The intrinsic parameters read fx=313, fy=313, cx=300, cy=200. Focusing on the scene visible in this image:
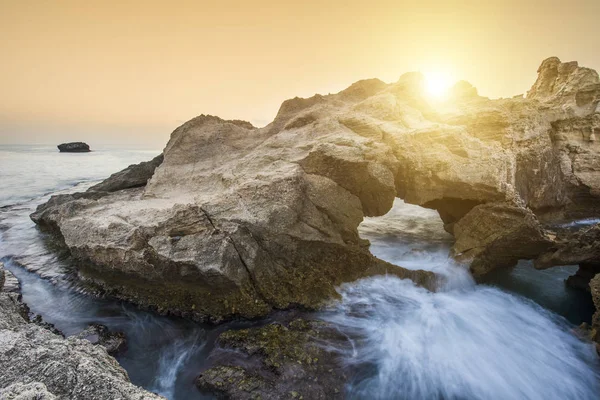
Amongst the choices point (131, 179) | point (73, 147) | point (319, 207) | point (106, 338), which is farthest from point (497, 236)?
point (73, 147)

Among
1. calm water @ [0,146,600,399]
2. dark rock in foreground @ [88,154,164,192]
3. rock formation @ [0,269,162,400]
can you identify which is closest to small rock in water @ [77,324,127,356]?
calm water @ [0,146,600,399]

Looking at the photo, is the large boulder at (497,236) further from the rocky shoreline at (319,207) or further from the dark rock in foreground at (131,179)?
the dark rock in foreground at (131,179)

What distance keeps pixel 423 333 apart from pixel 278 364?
426 cm

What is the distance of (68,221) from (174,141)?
581 cm

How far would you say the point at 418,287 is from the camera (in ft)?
34.7

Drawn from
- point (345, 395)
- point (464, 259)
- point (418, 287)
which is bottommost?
point (345, 395)

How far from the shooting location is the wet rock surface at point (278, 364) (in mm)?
6348

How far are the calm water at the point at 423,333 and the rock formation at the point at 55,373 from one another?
2954 mm

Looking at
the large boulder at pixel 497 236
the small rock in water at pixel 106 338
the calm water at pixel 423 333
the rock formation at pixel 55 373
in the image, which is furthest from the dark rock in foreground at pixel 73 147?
the large boulder at pixel 497 236

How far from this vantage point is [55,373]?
3992 mm

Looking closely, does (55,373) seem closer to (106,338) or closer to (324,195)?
(106,338)

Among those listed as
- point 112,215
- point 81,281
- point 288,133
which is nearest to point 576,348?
point 288,133

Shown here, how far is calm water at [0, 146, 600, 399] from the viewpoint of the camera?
23.6 ft

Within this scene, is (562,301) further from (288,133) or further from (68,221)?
(68,221)
